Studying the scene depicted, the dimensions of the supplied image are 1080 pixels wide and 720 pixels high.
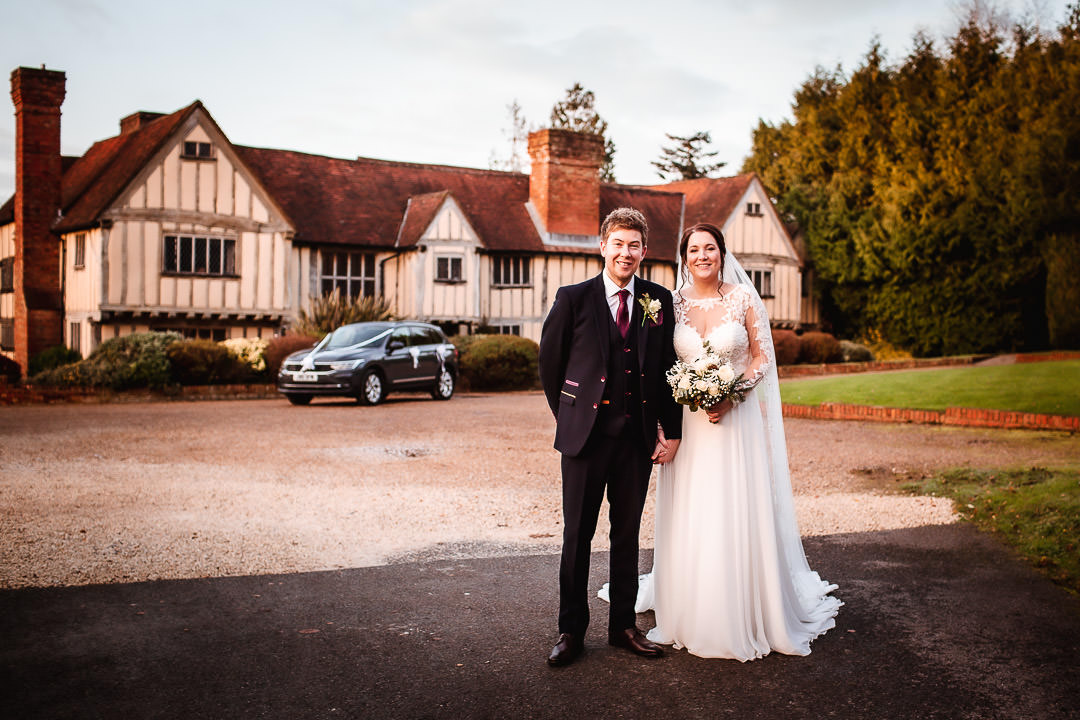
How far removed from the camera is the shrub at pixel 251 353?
22.3 metres

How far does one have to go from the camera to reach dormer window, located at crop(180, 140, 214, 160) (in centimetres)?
2528

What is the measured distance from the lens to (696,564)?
4.92 m

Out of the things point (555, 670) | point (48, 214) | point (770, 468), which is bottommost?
point (555, 670)

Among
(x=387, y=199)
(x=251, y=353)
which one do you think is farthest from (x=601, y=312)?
(x=387, y=199)

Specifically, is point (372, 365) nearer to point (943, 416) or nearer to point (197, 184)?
point (197, 184)

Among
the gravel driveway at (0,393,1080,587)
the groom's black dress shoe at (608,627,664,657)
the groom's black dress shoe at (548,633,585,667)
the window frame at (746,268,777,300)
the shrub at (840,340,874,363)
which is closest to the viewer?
the groom's black dress shoe at (548,633,585,667)

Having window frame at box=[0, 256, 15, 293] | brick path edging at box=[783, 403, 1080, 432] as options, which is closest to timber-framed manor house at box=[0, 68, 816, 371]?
window frame at box=[0, 256, 15, 293]

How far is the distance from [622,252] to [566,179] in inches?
1103

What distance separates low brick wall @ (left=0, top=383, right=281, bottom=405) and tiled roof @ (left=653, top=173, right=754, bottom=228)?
18368 mm

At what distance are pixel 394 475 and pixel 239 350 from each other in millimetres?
13568

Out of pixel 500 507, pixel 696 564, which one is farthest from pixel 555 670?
pixel 500 507

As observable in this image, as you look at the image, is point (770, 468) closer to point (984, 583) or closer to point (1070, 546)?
point (984, 583)

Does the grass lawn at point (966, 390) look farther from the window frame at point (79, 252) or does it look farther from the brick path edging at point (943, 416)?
the window frame at point (79, 252)

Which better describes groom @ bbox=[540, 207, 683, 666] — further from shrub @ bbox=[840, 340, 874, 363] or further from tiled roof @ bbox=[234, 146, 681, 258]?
shrub @ bbox=[840, 340, 874, 363]
